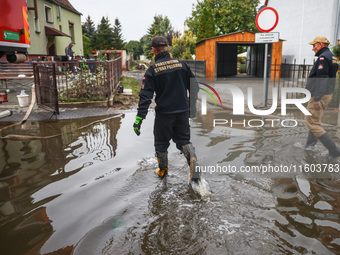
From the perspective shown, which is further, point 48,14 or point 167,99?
point 48,14

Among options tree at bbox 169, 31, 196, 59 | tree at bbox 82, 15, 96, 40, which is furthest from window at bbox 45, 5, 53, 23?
tree at bbox 82, 15, 96, 40

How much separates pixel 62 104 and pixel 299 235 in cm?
902

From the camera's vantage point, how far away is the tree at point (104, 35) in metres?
52.4

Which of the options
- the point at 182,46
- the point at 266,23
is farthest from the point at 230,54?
the point at 266,23

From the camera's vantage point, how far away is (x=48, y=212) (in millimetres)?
3609

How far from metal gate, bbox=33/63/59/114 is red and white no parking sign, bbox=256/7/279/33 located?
6393 mm

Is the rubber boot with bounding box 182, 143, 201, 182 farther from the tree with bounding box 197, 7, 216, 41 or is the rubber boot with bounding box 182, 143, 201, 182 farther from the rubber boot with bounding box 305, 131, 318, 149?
the tree with bounding box 197, 7, 216, 41

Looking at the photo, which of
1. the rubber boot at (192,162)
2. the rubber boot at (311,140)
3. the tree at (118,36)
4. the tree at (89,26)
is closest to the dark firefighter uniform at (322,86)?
the rubber boot at (311,140)

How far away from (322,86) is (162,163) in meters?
3.07

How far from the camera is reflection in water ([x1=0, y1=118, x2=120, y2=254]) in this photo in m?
3.18

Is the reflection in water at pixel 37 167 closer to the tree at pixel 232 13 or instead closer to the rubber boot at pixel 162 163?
the rubber boot at pixel 162 163

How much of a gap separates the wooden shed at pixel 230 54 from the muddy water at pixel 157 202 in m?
11.4

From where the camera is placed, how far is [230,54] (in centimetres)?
2722

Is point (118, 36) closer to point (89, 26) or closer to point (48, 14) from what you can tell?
point (89, 26)
